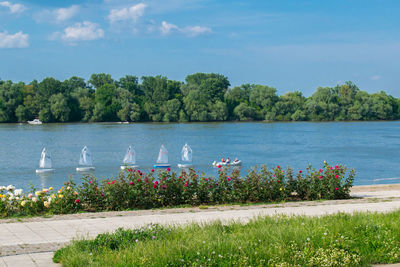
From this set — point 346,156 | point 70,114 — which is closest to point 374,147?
point 346,156

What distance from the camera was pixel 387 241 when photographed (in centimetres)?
802

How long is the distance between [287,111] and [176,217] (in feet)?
402

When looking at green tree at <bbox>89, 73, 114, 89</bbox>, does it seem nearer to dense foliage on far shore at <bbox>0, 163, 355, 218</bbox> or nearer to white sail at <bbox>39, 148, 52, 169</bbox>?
white sail at <bbox>39, 148, 52, 169</bbox>

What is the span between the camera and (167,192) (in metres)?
12.8

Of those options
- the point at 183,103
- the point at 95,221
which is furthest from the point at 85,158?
the point at 183,103

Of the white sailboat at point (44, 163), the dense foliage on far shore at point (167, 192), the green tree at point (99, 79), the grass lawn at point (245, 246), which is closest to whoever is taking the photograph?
the grass lawn at point (245, 246)

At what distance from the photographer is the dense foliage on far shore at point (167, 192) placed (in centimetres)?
1173

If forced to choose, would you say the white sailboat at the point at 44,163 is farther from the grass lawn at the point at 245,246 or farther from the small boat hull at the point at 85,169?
the grass lawn at the point at 245,246

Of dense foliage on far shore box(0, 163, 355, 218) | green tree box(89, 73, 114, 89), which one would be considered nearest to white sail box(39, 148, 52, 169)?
dense foliage on far shore box(0, 163, 355, 218)

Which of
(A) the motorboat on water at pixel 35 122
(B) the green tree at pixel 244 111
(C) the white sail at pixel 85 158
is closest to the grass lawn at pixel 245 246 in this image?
(C) the white sail at pixel 85 158

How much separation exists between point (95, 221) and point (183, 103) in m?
122

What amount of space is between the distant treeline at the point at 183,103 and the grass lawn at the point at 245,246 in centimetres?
11353

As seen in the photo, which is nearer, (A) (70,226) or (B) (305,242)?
(B) (305,242)

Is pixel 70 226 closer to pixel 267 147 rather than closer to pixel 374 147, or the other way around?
pixel 267 147
